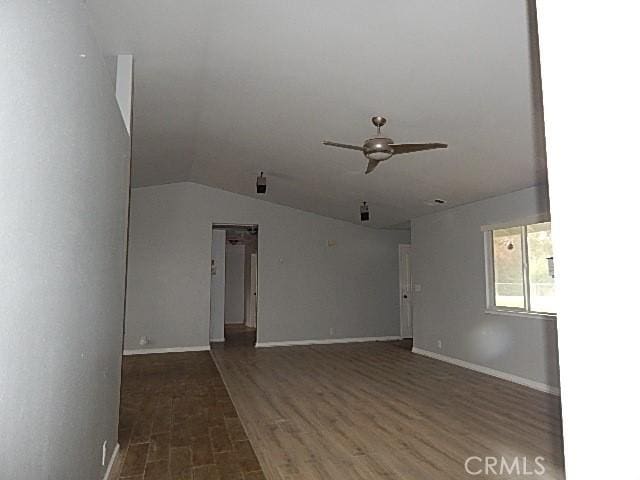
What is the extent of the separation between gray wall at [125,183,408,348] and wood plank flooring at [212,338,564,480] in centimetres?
202

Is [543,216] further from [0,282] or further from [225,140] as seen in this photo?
[0,282]

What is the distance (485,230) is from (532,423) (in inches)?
120

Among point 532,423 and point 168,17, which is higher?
point 168,17

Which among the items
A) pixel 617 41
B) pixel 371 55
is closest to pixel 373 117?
pixel 371 55

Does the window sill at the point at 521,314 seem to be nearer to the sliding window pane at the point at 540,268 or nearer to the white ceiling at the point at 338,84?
the sliding window pane at the point at 540,268

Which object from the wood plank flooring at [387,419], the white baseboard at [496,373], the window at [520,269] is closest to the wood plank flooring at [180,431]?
the wood plank flooring at [387,419]

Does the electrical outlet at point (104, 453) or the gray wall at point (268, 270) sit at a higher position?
the gray wall at point (268, 270)

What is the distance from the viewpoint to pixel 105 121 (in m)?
2.49

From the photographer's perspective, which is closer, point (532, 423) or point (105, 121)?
point (105, 121)

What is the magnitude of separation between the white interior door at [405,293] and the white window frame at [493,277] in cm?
370

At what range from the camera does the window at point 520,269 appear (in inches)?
222

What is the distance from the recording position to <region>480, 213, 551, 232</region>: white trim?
18.0 ft

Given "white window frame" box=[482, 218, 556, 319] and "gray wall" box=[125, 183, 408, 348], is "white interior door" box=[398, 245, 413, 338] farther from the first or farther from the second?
"white window frame" box=[482, 218, 556, 319]

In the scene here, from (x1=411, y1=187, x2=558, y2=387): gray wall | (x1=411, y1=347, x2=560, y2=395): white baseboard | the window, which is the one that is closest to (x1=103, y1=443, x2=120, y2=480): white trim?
(x1=411, y1=347, x2=560, y2=395): white baseboard
